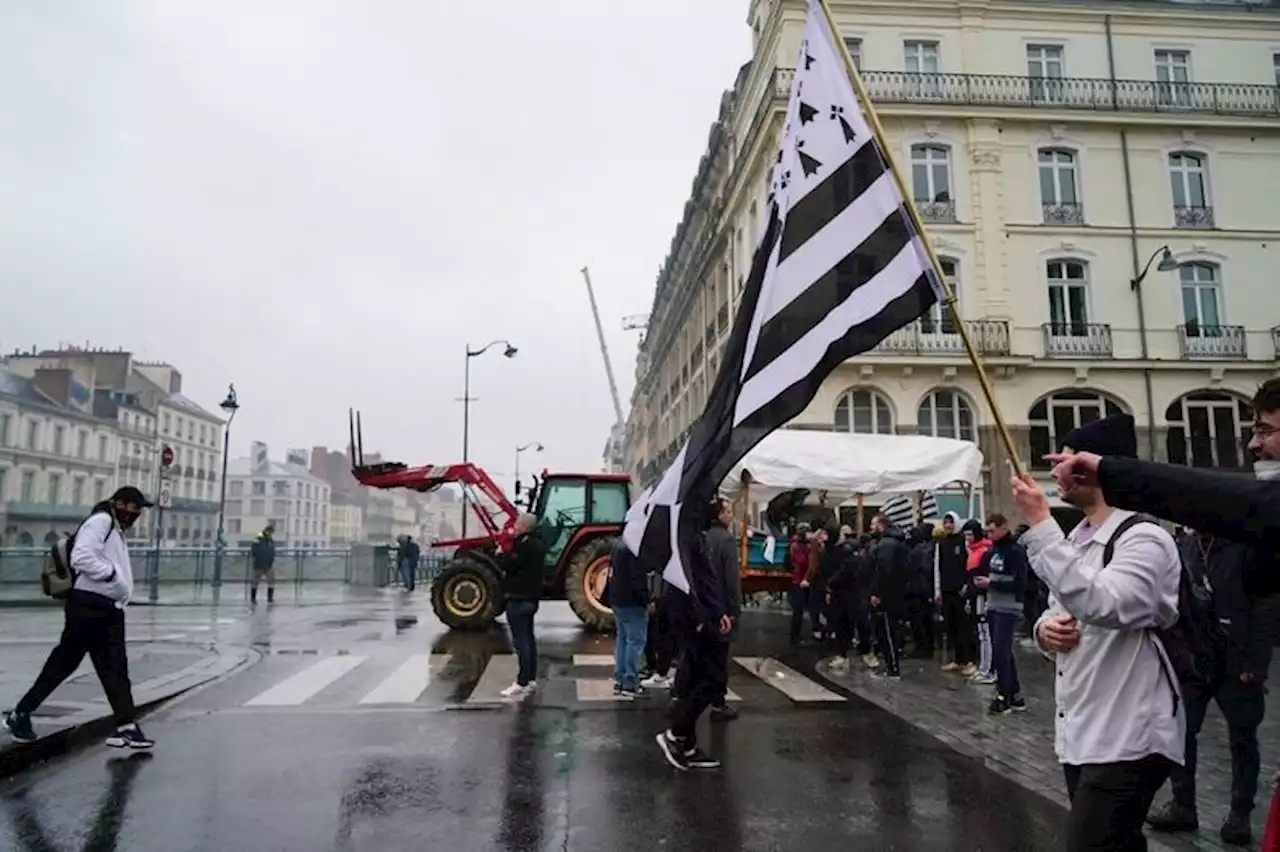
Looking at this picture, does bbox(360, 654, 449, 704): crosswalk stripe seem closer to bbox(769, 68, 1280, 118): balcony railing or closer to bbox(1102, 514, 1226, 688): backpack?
bbox(1102, 514, 1226, 688): backpack

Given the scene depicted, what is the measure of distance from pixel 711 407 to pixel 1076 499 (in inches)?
95.0

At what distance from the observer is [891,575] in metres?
10.7

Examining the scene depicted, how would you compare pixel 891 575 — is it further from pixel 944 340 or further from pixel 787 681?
pixel 944 340

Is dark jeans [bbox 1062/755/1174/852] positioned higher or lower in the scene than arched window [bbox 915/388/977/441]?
lower

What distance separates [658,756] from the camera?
6680 mm

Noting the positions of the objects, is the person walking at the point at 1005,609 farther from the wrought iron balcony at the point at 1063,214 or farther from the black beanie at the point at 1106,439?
the wrought iron balcony at the point at 1063,214

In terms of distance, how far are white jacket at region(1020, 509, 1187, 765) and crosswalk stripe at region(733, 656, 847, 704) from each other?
20.0 feet

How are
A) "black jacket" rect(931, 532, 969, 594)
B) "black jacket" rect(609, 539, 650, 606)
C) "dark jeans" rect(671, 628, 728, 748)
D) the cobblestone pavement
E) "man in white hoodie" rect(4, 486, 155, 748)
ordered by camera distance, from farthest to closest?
"black jacket" rect(931, 532, 969, 594)
"black jacket" rect(609, 539, 650, 606)
"man in white hoodie" rect(4, 486, 155, 748)
"dark jeans" rect(671, 628, 728, 748)
the cobblestone pavement

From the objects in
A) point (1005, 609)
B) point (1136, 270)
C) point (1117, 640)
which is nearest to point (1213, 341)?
point (1136, 270)

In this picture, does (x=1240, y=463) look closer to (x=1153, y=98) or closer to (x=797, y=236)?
(x=1153, y=98)

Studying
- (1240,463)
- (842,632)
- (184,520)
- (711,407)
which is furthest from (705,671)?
(184,520)

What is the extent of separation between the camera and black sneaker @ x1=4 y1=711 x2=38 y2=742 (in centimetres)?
652

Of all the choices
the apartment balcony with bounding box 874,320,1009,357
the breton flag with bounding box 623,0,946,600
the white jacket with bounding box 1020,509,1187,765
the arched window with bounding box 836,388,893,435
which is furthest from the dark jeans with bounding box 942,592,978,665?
the apartment balcony with bounding box 874,320,1009,357

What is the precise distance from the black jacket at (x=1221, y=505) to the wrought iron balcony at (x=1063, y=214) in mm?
27049
